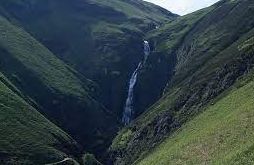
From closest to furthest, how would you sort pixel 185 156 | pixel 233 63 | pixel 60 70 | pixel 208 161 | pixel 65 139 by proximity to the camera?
1. pixel 208 161
2. pixel 185 156
3. pixel 233 63
4. pixel 65 139
5. pixel 60 70

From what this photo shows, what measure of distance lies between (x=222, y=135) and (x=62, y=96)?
10486 centimetres

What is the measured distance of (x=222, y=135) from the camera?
258 ft

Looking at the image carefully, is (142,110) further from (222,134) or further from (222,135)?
(222,135)

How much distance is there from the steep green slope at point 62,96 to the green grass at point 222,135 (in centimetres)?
5603

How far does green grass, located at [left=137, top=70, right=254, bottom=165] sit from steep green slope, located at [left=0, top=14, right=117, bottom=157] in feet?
184

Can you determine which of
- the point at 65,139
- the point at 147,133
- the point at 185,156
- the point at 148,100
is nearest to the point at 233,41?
the point at 148,100

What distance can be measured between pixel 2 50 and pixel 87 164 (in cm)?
7100

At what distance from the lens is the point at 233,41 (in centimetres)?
16925

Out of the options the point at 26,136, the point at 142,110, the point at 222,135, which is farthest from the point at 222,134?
the point at 142,110

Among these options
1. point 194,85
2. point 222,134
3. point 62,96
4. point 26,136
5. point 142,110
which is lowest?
point 62,96

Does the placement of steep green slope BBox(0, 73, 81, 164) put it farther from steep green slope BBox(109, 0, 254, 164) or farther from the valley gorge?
steep green slope BBox(109, 0, 254, 164)

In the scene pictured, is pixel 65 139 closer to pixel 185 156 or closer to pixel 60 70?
pixel 60 70

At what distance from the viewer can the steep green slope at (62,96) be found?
165m

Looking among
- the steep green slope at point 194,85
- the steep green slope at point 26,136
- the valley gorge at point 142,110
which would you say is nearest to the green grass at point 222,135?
the valley gorge at point 142,110
